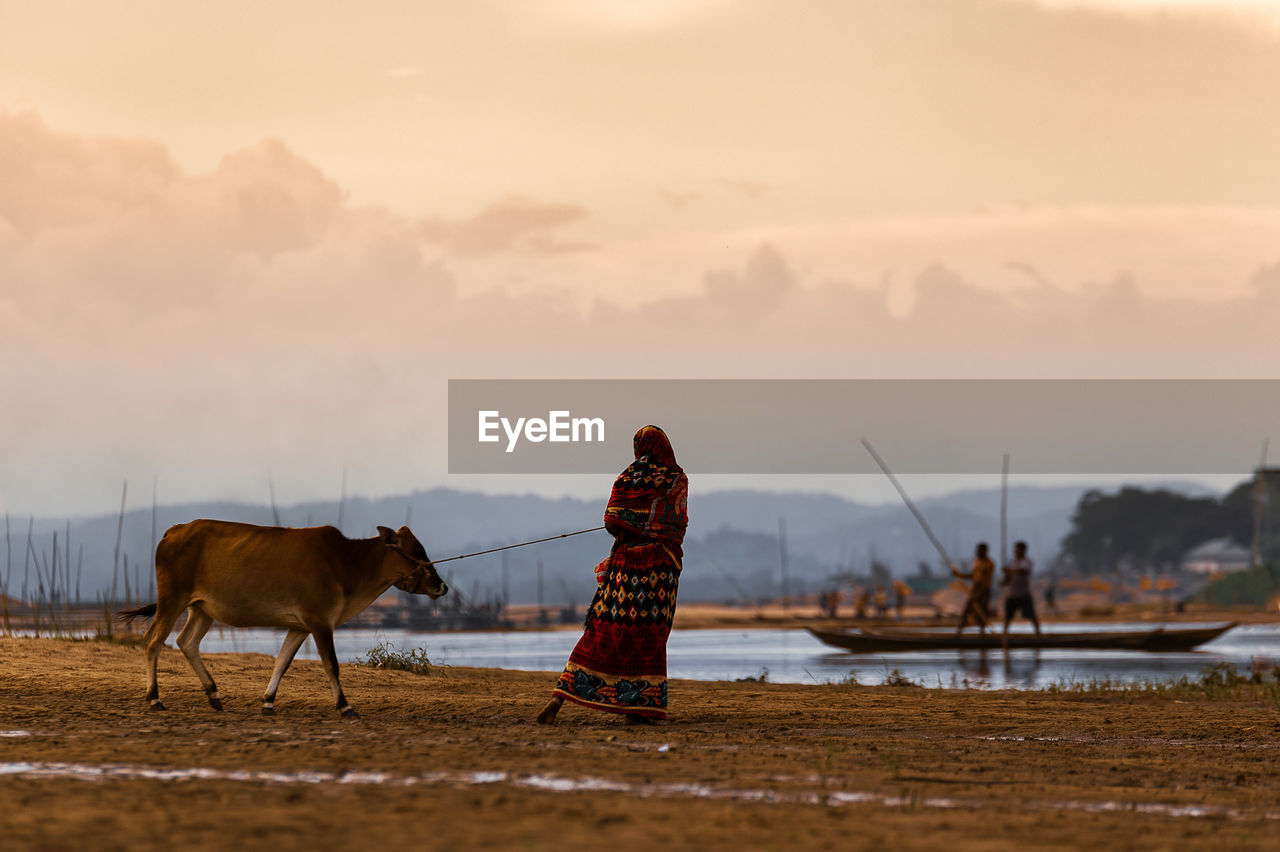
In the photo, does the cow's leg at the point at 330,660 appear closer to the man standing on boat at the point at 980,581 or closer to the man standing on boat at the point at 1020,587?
the man standing on boat at the point at 980,581

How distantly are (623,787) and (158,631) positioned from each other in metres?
5.31

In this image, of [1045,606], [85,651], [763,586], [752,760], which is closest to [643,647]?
[752,760]

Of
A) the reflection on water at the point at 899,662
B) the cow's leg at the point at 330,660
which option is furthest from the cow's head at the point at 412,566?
the reflection on water at the point at 899,662

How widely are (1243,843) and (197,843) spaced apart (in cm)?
424

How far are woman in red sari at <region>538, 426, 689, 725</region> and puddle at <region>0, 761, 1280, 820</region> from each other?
9.80 feet

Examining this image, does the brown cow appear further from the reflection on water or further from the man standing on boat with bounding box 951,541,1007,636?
the man standing on boat with bounding box 951,541,1007,636

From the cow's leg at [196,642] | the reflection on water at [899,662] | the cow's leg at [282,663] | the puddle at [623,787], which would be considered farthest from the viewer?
the reflection on water at [899,662]

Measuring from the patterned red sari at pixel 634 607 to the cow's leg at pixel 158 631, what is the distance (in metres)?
2.92

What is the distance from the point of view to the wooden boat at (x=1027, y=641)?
87.2 feet

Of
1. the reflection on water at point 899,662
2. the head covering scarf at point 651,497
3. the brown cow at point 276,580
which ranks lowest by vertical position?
the reflection on water at point 899,662

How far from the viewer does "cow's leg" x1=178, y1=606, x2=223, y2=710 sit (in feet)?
38.4

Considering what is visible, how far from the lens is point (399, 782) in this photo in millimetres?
7609

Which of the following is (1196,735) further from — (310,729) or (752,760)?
(310,729)

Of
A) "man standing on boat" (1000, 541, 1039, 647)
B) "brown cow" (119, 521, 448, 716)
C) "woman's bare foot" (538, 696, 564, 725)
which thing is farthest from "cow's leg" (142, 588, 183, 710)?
"man standing on boat" (1000, 541, 1039, 647)
